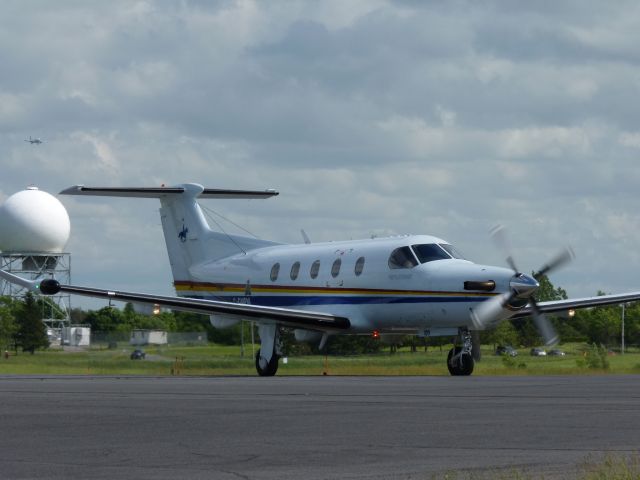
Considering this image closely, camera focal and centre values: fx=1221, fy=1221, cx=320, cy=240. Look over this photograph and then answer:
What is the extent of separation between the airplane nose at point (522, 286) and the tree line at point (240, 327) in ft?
101

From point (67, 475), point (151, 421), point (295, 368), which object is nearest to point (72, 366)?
point (295, 368)

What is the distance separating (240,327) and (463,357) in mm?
31825

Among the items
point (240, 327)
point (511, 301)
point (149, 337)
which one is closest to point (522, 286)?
point (511, 301)

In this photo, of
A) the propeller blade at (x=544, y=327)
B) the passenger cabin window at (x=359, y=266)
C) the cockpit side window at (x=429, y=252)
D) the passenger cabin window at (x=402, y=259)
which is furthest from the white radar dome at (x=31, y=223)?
the propeller blade at (x=544, y=327)

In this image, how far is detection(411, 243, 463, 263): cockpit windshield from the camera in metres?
33.2

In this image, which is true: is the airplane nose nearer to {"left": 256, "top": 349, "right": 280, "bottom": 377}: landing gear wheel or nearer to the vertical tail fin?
{"left": 256, "top": 349, "right": 280, "bottom": 377}: landing gear wheel

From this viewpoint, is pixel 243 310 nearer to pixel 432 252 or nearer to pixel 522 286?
pixel 432 252

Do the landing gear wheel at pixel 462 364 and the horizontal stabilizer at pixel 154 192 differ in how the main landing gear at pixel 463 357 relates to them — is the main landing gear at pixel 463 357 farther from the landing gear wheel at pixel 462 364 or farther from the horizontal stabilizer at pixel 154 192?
the horizontal stabilizer at pixel 154 192

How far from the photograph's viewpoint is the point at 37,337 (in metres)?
103

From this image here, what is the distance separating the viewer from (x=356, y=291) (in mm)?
34781

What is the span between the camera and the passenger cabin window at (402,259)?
109 ft

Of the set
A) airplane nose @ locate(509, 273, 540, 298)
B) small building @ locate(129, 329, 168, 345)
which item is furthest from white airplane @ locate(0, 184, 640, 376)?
small building @ locate(129, 329, 168, 345)

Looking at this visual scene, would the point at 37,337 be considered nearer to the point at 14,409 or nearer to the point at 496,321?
the point at 496,321

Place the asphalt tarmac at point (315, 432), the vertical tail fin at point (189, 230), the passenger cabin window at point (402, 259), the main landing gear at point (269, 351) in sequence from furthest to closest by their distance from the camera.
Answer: the vertical tail fin at point (189, 230) < the main landing gear at point (269, 351) < the passenger cabin window at point (402, 259) < the asphalt tarmac at point (315, 432)
